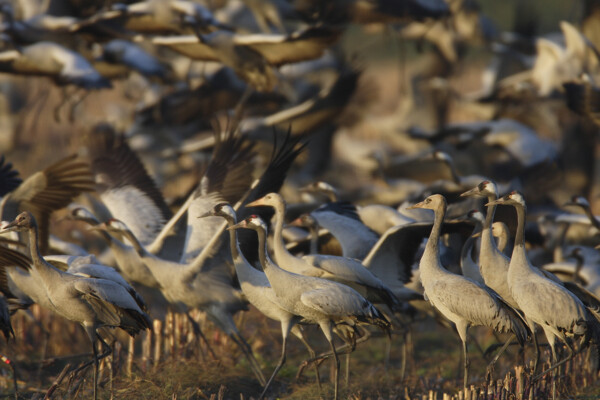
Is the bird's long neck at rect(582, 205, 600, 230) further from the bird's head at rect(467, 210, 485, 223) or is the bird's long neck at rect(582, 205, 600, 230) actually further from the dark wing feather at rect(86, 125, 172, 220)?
the dark wing feather at rect(86, 125, 172, 220)

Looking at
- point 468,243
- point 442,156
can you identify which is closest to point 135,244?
point 468,243

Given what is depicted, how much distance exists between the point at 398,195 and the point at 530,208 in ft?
5.40

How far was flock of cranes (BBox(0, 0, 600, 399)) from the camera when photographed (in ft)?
19.6

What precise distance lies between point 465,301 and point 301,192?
4357 millimetres

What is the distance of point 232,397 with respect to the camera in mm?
6539

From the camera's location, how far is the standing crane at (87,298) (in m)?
5.76

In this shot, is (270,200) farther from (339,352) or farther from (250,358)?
(339,352)

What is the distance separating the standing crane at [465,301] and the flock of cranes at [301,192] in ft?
0.05

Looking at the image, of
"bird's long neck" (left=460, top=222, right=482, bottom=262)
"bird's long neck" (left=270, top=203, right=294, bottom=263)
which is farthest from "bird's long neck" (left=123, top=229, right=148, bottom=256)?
"bird's long neck" (left=460, top=222, right=482, bottom=262)

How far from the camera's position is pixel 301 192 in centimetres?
998

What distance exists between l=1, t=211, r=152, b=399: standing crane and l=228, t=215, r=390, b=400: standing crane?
0.89 metres

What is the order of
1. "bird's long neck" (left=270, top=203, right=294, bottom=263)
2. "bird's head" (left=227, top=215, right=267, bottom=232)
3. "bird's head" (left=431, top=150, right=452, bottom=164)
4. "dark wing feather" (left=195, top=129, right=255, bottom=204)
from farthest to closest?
1. "bird's head" (left=431, top=150, right=452, bottom=164)
2. "dark wing feather" (left=195, top=129, right=255, bottom=204)
3. "bird's long neck" (left=270, top=203, right=294, bottom=263)
4. "bird's head" (left=227, top=215, right=267, bottom=232)

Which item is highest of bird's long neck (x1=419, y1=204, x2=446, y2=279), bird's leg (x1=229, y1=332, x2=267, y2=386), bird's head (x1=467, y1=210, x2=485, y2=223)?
bird's long neck (x1=419, y1=204, x2=446, y2=279)

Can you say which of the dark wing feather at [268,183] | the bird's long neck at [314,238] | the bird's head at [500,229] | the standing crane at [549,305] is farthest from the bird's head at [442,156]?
the standing crane at [549,305]
